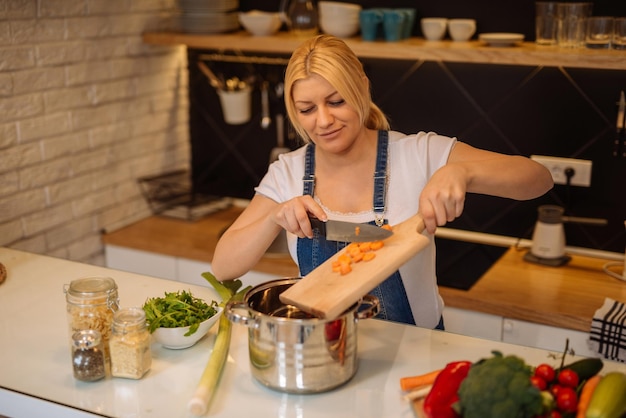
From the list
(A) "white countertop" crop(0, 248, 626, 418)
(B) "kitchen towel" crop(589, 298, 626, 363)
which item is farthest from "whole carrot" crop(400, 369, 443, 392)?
(B) "kitchen towel" crop(589, 298, 626, 363)

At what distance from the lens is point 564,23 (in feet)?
8.28

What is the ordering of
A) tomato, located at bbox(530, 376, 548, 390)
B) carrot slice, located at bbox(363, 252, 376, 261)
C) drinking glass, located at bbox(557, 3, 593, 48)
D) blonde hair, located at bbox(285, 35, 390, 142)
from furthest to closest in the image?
drinking glass, located at bbox(557, 3, 593, 48)
blonde hair, located at bbox(285, 35, 390, 142)
carrot slice, located at bbox(363, 252, 376, 261)
tomato, located at bbox(530, 376, 548, 390)

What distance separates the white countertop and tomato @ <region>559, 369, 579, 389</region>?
0.61 feet

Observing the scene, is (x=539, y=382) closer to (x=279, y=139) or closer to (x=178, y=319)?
(x=178, y=319)

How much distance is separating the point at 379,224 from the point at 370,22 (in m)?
1.07

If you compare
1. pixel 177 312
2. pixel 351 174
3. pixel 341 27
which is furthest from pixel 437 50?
pixel 177 312

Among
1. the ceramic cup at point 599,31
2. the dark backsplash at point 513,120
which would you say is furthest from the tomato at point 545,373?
the ceramic cup at point 599,31

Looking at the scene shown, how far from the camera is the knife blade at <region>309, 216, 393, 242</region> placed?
157 centimetres

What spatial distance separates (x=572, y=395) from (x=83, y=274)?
4.25ft

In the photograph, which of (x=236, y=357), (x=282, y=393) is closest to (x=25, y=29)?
(x=236, y=357)

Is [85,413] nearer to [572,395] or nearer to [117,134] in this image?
[572,395]

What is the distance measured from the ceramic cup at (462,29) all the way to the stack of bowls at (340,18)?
35cm

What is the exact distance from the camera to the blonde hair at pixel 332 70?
5.97ft

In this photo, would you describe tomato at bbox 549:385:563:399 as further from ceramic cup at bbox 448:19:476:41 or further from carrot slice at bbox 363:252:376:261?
ceramic cup at bbox 448:19:476:41
